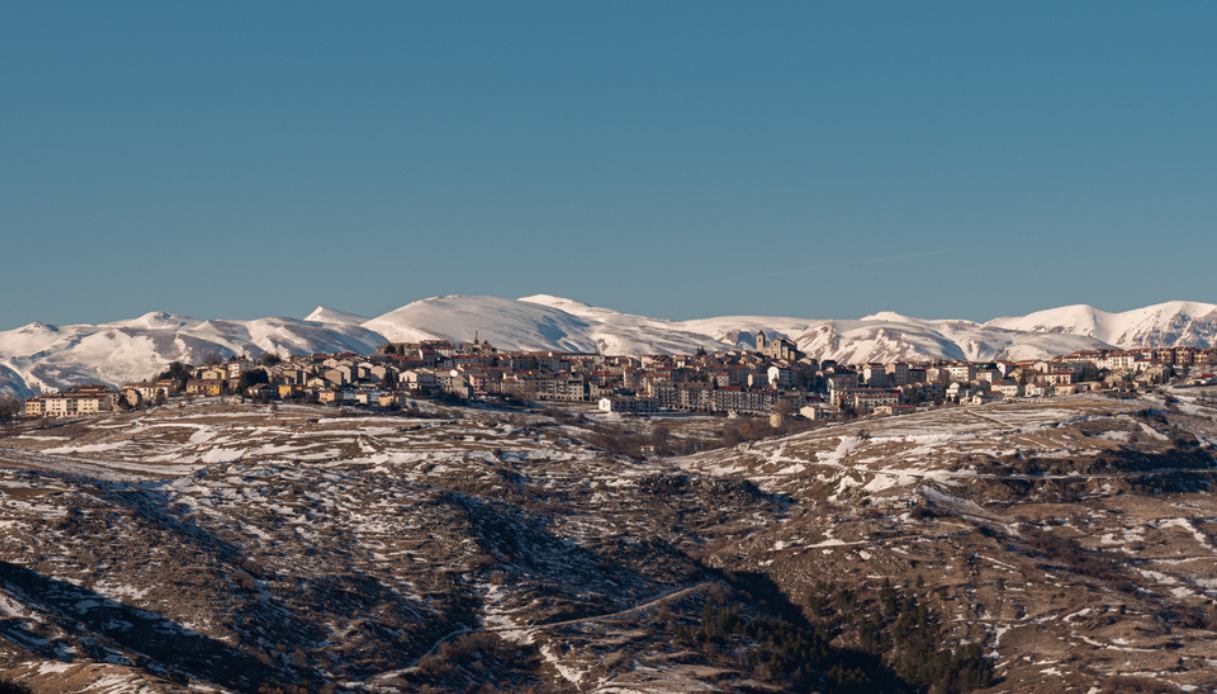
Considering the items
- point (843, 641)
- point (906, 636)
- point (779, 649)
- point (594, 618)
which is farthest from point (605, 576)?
point (906, 636)

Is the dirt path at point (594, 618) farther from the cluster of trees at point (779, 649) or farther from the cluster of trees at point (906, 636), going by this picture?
the cluster of trees at point (906, 636)

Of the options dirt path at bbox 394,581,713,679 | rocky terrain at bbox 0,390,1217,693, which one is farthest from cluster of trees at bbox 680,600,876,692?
dirt path at bbox 394,581,713,679

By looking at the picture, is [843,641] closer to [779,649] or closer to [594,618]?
[779,649]

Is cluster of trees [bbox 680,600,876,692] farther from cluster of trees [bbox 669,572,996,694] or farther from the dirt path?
the dirt path

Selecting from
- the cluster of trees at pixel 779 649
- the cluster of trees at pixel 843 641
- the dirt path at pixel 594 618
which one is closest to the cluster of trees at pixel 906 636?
the cluster of trees at pixel 843 641

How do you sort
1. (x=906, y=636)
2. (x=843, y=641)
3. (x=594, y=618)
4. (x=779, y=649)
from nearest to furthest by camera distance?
(x=779, y=649)
(x=594, y=618)
(x=906, y=636)
(x=843, y=641)

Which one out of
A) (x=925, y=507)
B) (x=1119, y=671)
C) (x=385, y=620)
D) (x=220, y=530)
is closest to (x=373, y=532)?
(x=220, y=530)

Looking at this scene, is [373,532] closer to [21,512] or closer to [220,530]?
[220,530]

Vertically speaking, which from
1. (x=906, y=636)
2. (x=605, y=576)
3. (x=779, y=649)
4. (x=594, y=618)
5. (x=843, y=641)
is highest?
(x=605, y=576)
